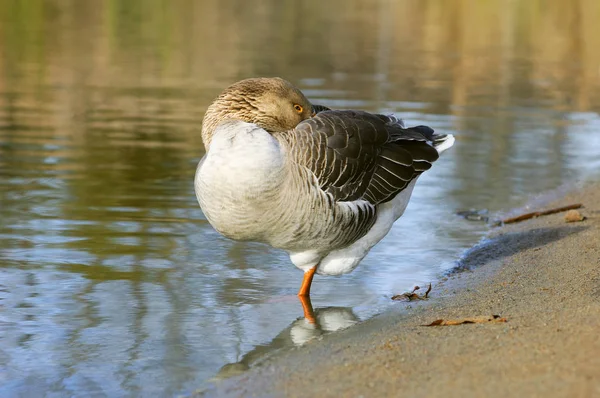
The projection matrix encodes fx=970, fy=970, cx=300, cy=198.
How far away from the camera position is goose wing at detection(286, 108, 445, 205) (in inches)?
236

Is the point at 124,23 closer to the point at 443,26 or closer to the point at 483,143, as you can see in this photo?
the point at 443,26

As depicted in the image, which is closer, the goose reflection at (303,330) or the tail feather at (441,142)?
the goose reflection at (303,330)

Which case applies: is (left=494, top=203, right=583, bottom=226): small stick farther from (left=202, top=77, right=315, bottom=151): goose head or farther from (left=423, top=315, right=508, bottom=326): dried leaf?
(left=423, top=315, right=508, bottom=326): dried leaf

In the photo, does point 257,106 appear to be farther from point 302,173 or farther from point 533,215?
point 533,215

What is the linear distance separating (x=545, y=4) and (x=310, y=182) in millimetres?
35779

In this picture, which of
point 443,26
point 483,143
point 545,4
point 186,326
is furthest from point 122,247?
point 545,4

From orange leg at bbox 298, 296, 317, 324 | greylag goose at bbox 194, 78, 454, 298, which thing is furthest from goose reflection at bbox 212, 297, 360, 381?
greylag goose at bbox 194, 78, 454, 298

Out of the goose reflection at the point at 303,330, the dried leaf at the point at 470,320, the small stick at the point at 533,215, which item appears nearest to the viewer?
the dried leaf at the point at 470,320

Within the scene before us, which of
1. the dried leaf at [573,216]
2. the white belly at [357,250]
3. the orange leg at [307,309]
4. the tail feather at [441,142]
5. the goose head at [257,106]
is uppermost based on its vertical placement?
the goose head at [257,106]

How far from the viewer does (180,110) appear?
14281mm

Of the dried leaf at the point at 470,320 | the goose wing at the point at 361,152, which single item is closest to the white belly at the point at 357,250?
the goose wing at the point at 361,152

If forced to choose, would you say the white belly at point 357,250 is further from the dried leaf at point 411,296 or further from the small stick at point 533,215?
→ the small stick at point 533,215

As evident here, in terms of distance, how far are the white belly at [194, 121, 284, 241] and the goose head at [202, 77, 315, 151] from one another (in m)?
0.20

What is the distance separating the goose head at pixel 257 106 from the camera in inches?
233
